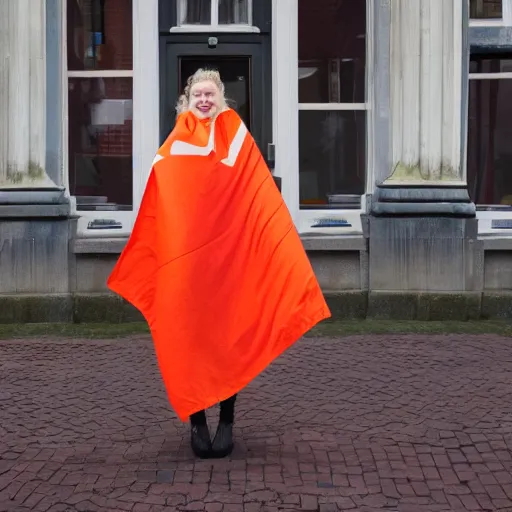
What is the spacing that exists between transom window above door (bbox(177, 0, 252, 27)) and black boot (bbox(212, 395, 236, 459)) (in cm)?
554

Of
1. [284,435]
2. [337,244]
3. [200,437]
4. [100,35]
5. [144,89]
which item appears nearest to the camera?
[200,437]

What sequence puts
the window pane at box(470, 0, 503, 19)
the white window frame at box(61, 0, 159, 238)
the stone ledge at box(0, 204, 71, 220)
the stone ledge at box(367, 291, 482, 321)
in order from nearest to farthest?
the stone ledge at box(0, 204, 71, 220), the stone ledge at box(367, 291, 482, 321), the white window frame at box(61, 0, 159, 238), the window pane at box(470, 0, 503, 19)

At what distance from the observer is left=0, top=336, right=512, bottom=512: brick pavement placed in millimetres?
4547

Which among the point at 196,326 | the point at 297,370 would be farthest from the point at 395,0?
the point at 196,326

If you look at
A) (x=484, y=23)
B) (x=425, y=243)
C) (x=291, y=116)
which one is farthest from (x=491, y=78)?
(x=291, y=116)

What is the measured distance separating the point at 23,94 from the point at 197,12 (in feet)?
6.19

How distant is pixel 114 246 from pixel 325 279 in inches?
78.7

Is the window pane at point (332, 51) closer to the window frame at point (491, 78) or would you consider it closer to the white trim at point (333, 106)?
the white trim at point (333, 106)

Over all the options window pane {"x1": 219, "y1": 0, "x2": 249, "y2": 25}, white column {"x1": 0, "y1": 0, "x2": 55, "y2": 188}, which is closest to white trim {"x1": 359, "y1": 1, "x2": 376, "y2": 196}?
window pane {"x1": 219, "y1": 0, "x2": 249, "y2": 25}

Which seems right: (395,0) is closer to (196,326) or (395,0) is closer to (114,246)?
(114,246)

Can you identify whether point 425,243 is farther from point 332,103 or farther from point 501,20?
point 501,20

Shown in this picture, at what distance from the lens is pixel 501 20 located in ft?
32.3

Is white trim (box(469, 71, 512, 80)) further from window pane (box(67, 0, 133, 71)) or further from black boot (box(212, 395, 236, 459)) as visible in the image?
black boot (box(212, 395, 236, 459))

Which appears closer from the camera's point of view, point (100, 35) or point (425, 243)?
point (425, 243)
